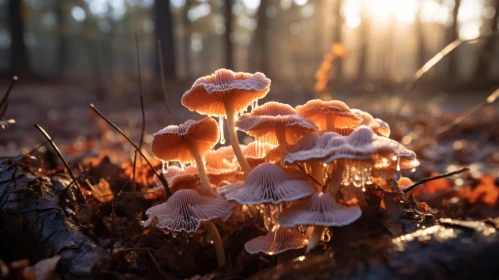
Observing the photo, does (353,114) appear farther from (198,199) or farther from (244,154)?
(198,199)

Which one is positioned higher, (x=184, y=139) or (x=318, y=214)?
(x=184, y=139)

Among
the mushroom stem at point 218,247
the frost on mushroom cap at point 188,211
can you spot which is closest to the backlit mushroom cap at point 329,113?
the frost on mushroom cap at point 188,211

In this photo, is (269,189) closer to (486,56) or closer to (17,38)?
(486,56)

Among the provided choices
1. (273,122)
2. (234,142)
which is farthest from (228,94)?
(273,122)

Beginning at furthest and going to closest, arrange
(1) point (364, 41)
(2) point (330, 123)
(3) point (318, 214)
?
1. (1) point (364, 41)
2. (2) point (330, 123)
3. (3) point (318, 214)

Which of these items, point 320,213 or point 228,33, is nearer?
point 320,213

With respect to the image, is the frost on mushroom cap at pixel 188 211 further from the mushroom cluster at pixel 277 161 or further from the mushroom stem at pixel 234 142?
the mushroom stem at pixel 234 142
